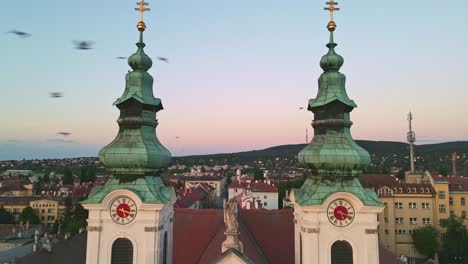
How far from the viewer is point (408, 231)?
65.2 metres

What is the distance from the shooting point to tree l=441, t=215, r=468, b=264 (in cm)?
5816

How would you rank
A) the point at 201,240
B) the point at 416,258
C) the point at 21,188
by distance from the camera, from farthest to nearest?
the point at 21,188
the point at 416,258
the point at 201,240

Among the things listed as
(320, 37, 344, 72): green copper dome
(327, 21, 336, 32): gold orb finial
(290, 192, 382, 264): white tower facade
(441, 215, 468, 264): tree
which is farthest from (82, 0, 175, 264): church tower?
(441, 215, 468, 264): tree

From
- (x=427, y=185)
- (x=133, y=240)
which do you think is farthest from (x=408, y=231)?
(x=133, y=240)

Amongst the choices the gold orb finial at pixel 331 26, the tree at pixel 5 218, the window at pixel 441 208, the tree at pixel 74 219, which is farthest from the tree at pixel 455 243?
the tree at pixel 5 218

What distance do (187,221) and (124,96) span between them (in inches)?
371

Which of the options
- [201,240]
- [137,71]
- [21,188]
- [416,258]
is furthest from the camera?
[21,188]

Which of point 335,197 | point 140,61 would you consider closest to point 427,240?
point 335,197

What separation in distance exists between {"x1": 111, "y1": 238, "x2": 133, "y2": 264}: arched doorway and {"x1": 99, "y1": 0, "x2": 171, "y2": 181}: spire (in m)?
3.15

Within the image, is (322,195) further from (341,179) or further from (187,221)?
(187,221)

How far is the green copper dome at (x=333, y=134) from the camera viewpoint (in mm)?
20672

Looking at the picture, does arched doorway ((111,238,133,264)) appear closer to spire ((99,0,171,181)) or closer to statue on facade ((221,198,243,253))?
spire ((99,0,171,181))

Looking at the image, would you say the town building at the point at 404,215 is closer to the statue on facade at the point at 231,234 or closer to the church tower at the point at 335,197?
the church tower at the point at 335,197

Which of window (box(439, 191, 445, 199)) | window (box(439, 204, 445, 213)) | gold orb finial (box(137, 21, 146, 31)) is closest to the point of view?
gold orb finial (box(137, 21, 146, 31))
